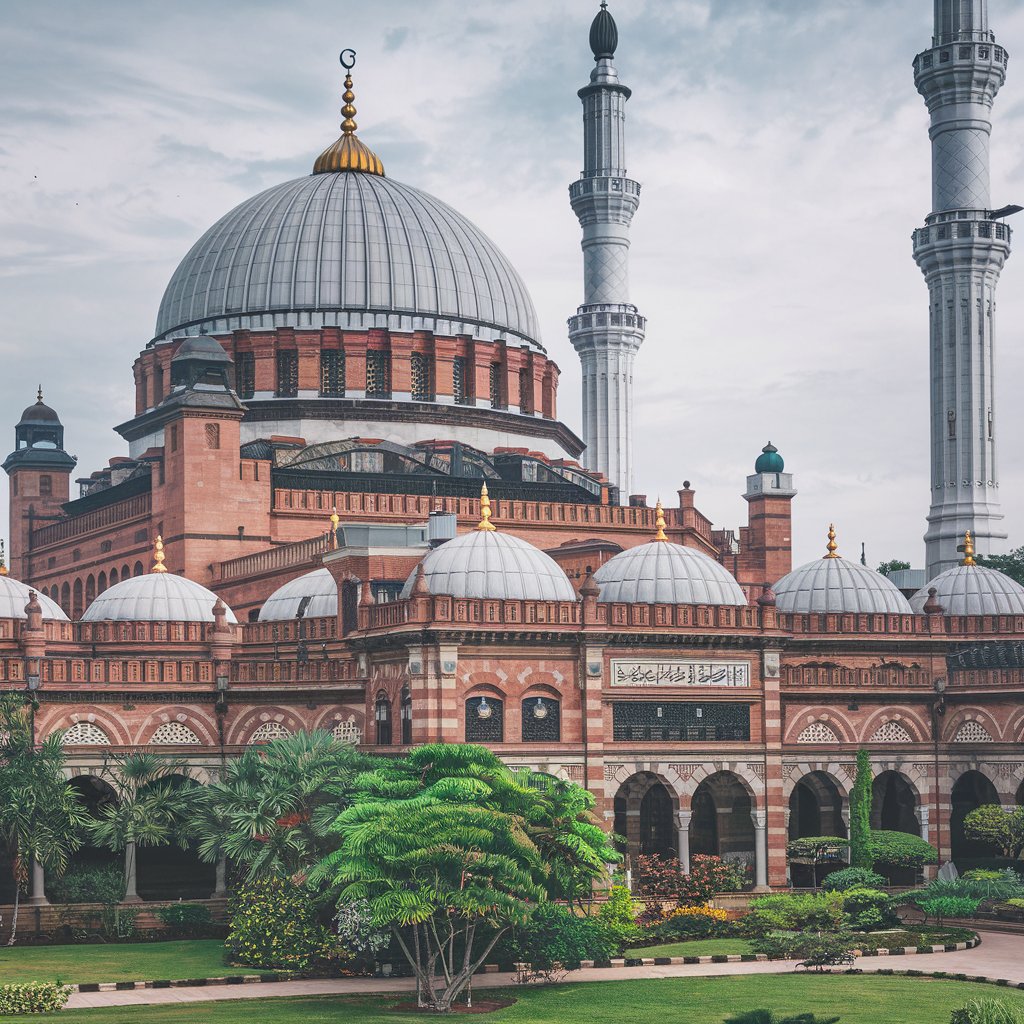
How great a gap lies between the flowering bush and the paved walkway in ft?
3.62

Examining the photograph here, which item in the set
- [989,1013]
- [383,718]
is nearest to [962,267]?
[383,718]

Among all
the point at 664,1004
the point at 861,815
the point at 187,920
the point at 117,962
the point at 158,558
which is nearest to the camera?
the point at 664,1004

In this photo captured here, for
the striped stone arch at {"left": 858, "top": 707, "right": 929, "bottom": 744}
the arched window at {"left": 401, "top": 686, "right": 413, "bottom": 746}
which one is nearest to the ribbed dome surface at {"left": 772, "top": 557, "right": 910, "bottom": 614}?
the striped stone arch at {"left": 858, "top": 707, "right": 929, "bottom": 744}

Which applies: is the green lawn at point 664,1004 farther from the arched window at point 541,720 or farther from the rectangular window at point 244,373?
the rectangular window at point 244,373

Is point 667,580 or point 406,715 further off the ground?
point 667,580

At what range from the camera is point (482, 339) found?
76.6 metres

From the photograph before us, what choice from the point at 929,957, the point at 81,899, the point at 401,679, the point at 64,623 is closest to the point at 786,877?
the point at 929,957

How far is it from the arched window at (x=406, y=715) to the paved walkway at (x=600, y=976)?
760 centimetres

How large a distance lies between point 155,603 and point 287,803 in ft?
48.7

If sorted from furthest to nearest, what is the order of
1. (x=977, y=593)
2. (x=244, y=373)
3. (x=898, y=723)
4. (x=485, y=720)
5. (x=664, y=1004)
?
(x=244, y=373), (x=977, y=593), (x=898, y=723), (x=485, y=720), (x=664, y=1004)

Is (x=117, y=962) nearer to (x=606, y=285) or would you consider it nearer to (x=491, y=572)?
(x=491, y=572)

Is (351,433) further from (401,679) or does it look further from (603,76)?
(603,76)

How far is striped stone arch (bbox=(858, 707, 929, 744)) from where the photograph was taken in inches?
2137

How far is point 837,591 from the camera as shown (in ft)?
194
